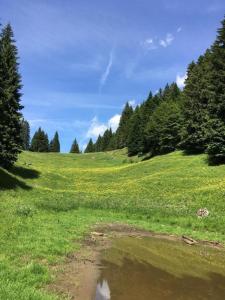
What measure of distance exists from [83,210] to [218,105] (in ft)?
79.3

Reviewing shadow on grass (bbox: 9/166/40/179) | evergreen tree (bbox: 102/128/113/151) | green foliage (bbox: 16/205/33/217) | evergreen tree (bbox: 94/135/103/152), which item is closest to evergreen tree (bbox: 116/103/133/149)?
evergreen tree (bbox: 102/128/113/151)

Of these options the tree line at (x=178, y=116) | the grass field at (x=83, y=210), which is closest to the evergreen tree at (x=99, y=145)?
the tree line at (x=178, y=116)

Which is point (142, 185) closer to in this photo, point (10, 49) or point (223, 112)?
point (223, 112)

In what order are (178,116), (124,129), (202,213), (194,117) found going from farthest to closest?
(124,129) < (178,116) < (194,117) < (202,213)

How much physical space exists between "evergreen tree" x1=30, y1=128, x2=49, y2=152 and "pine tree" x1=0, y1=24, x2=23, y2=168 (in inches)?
4461

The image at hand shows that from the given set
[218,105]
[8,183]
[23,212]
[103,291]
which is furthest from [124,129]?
[103,291]

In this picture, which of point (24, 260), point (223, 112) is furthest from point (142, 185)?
point (24, 260)

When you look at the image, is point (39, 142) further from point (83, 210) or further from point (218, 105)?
point (83, 210)

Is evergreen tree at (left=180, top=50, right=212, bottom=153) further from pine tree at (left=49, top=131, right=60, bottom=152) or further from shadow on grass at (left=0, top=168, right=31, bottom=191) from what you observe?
pine tree at (left=49, top=131, right=60, bottom=152)

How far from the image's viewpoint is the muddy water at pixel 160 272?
11.8m

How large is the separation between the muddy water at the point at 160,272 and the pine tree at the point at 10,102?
29064 millimetres

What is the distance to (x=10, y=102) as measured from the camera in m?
48.1

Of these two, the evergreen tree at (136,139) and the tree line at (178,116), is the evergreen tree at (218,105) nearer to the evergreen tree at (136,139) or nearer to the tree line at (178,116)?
the tree line at (178,116)

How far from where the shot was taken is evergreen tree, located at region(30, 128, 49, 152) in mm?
163075
